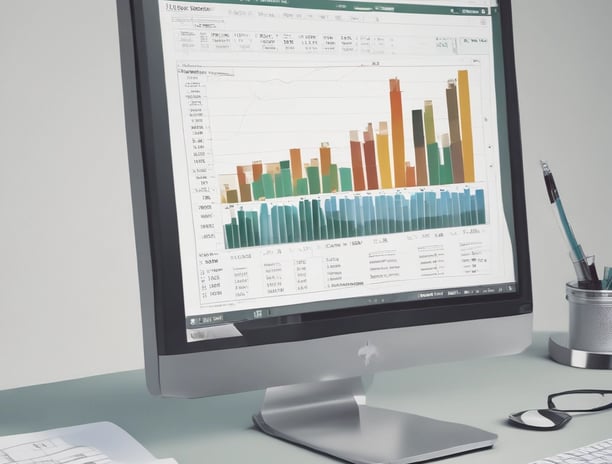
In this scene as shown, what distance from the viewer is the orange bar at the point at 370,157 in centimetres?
94

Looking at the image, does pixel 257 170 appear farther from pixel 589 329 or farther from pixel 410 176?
pixel 589 329

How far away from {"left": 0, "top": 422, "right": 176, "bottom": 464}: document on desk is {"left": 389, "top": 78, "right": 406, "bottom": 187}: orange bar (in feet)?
1.26

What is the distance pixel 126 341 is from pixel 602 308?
1383 millimetres

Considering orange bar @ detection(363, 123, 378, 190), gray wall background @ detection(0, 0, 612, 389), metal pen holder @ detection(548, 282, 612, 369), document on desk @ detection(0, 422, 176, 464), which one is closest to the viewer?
document on desk @ detection(0, 422, 176, 464)

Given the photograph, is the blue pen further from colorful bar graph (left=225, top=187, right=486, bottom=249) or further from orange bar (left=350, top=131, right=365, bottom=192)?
orange bar (left=350, top=131, right=365, bottom=192)

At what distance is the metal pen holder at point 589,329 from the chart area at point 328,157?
0.65ft

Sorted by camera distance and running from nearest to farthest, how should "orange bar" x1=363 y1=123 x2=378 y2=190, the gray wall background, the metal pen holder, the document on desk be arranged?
the document on desk, "orange bar" x1=363 y1=123 x2=378 y2=190, the metal pen holder, the gray wall background

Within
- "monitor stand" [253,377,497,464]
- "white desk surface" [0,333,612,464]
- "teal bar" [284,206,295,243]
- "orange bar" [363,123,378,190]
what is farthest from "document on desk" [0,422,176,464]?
"orange bar" [363,123,378,190]

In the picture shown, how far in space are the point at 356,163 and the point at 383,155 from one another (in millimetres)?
36

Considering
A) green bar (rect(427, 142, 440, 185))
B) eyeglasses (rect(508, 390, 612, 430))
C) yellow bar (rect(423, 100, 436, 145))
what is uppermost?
yellow bar (rect(423, 100, 436, 145))

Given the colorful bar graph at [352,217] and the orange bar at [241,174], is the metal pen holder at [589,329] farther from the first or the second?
the orange bar at [241,174]

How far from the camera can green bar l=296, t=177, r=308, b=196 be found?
90 cm

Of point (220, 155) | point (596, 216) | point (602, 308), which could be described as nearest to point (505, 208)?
point (602, 308)

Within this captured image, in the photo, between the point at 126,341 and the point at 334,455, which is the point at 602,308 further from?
the point at 126,341
